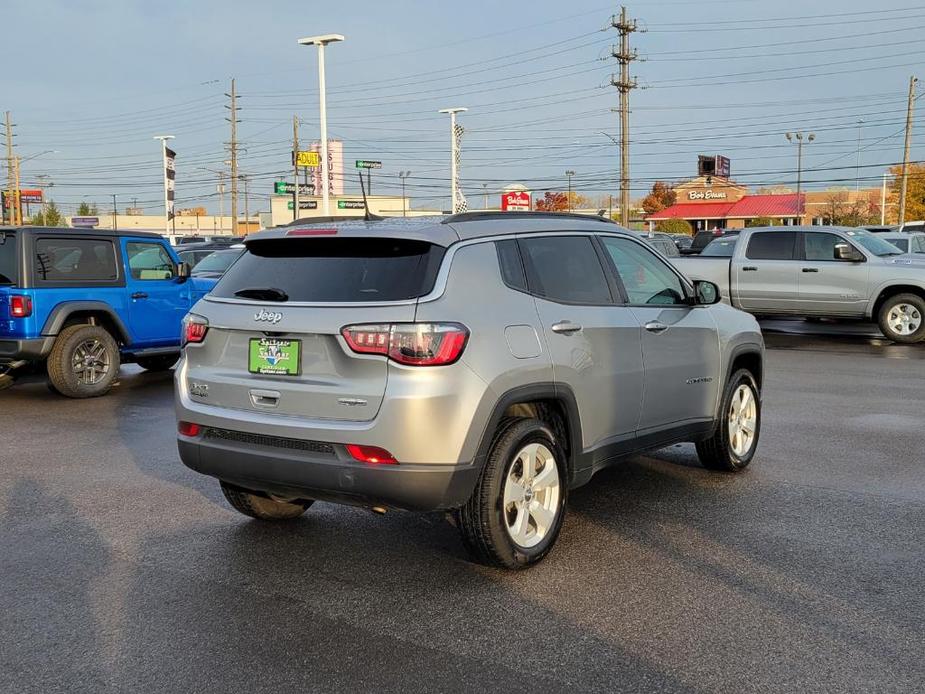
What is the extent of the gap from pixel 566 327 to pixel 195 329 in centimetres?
196

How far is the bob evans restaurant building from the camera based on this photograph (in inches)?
2936

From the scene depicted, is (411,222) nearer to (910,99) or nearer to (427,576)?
(427,576)

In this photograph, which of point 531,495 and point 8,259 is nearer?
point 531,495

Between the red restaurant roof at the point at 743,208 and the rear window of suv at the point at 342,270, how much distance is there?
71.9 m

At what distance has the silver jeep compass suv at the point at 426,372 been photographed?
14.3 ft

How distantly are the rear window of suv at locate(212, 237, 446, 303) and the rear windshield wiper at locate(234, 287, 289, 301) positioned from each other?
0.02m

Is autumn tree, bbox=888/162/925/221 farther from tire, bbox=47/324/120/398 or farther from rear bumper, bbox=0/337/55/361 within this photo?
rear bumper, bbox=0/337/55/361

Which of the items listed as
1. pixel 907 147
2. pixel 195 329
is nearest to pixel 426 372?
pixel 195 329

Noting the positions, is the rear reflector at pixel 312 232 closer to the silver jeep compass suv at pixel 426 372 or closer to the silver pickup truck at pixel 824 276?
the silver jeep compass suv at pixel 426 372

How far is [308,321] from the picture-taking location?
455 cm

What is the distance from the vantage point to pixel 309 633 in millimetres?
4035

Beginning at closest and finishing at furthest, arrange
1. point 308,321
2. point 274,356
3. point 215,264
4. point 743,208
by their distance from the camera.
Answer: point 308,321
point 274,356
point 215,264
point 743,208

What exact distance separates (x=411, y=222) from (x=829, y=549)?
111 inches

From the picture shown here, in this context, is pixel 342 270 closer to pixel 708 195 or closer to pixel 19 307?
pixel 19 307
